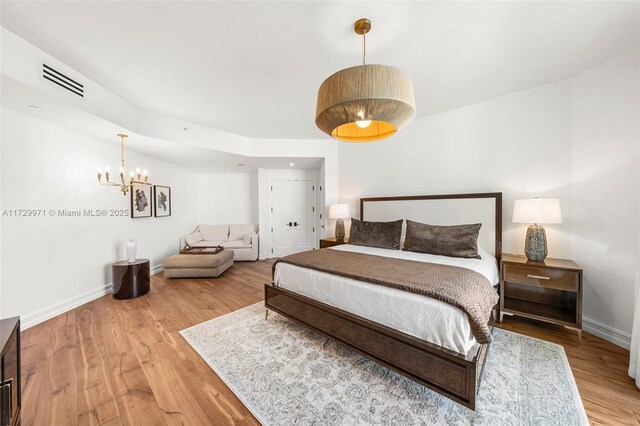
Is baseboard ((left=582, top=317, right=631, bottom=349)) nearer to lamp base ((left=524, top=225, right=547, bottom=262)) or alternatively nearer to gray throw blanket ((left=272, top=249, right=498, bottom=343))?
lamp base ((left=524, top=225, right=547, bottom=262))

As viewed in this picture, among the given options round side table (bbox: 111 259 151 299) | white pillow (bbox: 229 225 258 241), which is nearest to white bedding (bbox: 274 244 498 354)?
round side table (bbox: 111 259 151 299)

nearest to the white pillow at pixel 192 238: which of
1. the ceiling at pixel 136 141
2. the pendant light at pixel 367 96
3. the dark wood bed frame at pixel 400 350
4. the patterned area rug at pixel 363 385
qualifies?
the ceiling at pixel 136 141

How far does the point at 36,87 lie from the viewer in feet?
6.38

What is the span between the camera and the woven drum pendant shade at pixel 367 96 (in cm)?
129

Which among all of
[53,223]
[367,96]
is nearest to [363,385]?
[367,96]

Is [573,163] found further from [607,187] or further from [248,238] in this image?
[248,238]

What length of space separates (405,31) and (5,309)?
180 inches

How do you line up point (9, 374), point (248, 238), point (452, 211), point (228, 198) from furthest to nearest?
point (228, 198) → point (248, 238) → point (452, 211) → point (9, 374)

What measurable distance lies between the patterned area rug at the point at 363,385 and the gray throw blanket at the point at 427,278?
1.66ft

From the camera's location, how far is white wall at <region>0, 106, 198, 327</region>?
2400mm

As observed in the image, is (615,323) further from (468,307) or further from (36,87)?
(36,87)

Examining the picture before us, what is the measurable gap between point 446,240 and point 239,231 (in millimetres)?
4629

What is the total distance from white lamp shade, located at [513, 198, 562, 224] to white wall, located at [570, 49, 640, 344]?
36cm

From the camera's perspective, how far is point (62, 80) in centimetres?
211
